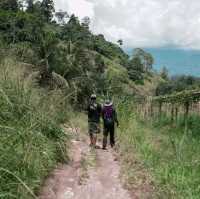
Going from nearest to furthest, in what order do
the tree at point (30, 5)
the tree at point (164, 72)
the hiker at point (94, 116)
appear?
the hiker at point (94, 116) < the tree at point (30, 5) < the tree at point (164, 72)

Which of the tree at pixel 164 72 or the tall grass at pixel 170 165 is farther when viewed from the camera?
the tree at pixel 164 72

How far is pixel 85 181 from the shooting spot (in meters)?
8.77

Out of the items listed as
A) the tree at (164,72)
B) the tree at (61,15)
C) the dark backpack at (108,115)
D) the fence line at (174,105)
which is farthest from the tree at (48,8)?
the dark backpack at (108,115)

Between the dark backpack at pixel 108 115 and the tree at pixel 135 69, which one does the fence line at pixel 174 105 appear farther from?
the tree at pixel 135 69

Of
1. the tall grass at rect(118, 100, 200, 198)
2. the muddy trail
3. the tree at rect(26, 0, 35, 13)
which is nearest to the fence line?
the tall grass at rect(118, 100, 200, 198)

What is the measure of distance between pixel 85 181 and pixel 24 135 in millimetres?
2589

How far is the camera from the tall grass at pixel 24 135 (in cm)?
588

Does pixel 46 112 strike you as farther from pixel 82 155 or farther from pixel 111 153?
pixel 111 153

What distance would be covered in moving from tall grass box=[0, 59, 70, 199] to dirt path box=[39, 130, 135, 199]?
0.27m

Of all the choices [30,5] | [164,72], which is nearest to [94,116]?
[30,5]

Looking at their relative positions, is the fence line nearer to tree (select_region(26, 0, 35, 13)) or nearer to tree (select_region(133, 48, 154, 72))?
tree (select_region(26, 0, 35, 13))

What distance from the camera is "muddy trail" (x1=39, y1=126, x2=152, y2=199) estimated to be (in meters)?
7.88

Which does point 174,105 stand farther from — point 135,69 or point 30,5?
point 135,69

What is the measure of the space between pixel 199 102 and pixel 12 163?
20.9 metres
